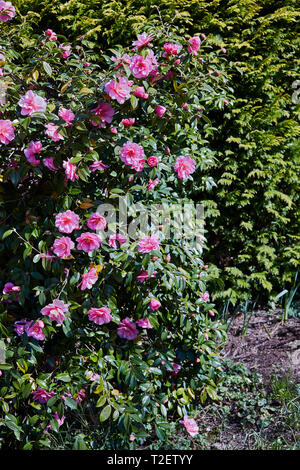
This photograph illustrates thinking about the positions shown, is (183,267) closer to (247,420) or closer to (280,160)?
(247,420)

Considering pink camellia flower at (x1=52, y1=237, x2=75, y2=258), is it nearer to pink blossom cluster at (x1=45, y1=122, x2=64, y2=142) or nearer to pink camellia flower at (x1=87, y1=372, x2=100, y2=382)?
pink blossom cluster at (x1=45, y1=122, x2=64, y2=142)

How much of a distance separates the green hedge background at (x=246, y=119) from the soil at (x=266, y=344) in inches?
8.2

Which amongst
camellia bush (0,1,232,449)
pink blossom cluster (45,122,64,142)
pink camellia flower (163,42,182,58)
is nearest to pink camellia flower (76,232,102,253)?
camellia bush (0,1,232,449)

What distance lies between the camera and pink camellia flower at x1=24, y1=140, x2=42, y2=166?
6.88ft

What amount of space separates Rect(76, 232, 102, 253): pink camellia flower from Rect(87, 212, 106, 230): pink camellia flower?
0.22 ft

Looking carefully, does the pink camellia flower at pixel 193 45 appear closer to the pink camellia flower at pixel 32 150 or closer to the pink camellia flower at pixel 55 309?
the pink camellia flower at pixel 32 150

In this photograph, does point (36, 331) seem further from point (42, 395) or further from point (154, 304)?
point (154, 304)

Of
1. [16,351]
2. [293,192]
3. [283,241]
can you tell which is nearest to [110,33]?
[293,192]

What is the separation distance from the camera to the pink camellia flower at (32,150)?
2.10 metres

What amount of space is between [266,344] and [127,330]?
4.33ft

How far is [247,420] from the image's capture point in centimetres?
254

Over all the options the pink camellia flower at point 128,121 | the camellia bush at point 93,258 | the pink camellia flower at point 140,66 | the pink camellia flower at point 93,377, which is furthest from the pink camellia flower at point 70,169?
the pink camellia flower at point 93,377

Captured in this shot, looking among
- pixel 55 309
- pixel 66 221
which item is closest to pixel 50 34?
pixel 66 221

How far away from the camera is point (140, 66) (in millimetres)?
2141
